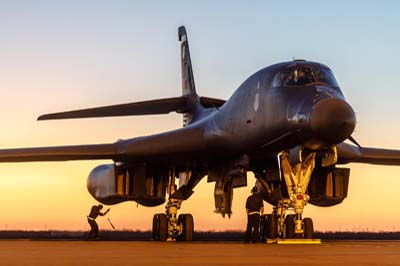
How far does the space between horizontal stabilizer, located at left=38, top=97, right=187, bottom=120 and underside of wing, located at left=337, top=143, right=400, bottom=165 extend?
251 inches

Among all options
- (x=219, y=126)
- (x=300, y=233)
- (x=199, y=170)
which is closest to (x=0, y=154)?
(x=199, y=170)

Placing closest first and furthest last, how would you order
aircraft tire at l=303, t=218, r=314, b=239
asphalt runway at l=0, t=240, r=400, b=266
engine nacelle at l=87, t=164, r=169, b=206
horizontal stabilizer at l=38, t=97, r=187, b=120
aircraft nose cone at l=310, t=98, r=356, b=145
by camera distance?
1. asphalt runway at l=0, t=240, r=400, b=266
2. aircraft nose cone at l=310, t=98, r=356, b=145
3. aircraft tire at l=303, t=218, r=314, b=239
4. engine nacelle at l=87, t=164, r=169, b=206
5. horizontal stabilizer at l=38, t=97, r=187, b=120

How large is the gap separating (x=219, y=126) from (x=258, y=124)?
2.20 m

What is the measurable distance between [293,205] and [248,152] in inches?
92.2

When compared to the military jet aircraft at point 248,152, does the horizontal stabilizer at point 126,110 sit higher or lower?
higher

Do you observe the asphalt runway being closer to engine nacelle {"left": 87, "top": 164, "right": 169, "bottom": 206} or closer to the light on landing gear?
the light on landing gear

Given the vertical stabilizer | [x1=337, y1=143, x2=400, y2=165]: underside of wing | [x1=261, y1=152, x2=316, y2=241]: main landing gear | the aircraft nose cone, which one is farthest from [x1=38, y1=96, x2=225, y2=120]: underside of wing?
the aircraft nose cone

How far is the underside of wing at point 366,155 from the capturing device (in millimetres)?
20562

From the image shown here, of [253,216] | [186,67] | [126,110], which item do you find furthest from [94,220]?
[253,216]

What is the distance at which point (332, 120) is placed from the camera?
48.0 ft

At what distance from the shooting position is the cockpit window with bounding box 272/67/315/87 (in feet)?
52.7

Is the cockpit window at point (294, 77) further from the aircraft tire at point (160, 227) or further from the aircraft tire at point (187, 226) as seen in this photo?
the aircraft tire at point (160, 227)

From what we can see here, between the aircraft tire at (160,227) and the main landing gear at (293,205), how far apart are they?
3.63 meters

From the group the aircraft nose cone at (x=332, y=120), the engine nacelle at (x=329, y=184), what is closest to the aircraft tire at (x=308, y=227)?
the engine nacelle at (x=329, y=184)
